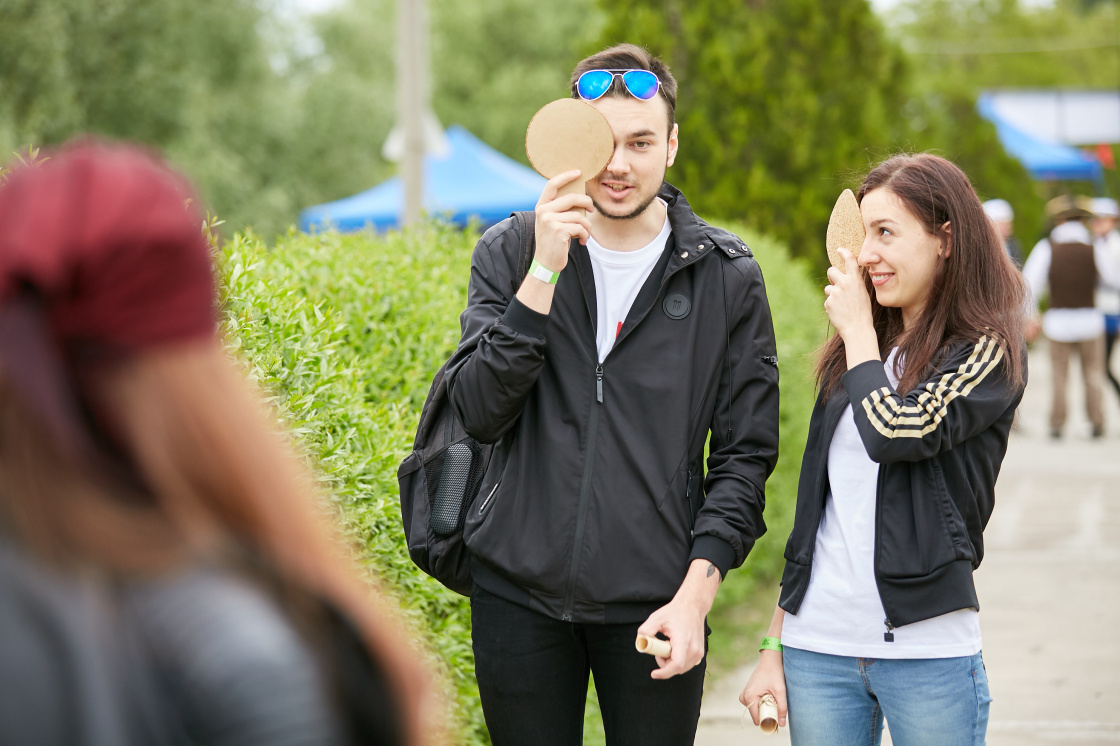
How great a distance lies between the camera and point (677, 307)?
249cm

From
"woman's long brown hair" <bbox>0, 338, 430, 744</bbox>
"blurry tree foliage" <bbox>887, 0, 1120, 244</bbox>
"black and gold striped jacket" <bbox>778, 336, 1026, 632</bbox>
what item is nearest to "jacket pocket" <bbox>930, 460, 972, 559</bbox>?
"black and gold striped jacket" <bbox>778, 336, 1026, 632</bbox>

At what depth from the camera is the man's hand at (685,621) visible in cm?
229

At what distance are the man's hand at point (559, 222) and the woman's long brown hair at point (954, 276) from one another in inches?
27.6

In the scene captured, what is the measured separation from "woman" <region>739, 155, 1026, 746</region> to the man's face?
48 centimetres

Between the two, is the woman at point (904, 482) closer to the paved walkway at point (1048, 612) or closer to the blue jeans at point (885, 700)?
the blue jeans at point (885, 700)

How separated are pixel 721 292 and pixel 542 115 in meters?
0.56

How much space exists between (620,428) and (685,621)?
0.42m

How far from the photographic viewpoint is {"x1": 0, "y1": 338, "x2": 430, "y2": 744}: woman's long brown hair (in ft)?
3.22

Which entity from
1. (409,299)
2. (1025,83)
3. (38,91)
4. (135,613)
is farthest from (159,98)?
(1025,83)

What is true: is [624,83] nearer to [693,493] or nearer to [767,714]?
[693,493]

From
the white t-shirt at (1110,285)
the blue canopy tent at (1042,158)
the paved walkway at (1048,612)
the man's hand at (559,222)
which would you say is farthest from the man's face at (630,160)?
the blue canopy tent at (1042,158)

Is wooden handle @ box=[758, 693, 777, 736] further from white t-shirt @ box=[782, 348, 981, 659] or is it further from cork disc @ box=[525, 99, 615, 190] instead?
cork disc @ box=[525, 99, 615, 190]

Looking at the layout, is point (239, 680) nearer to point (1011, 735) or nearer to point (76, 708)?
point (76, 708)

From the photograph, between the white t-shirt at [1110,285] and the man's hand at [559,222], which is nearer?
the man's hand at [559,222]
